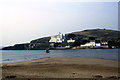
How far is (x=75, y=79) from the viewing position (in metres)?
12.9

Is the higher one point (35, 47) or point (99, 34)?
point (99, 34)

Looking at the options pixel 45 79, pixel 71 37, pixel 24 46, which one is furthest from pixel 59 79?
pixel 71 37

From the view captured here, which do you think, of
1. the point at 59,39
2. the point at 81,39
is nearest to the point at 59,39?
the point at 59,39

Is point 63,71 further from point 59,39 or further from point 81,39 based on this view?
point 59,39

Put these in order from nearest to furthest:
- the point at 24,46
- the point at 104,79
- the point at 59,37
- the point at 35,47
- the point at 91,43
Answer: the point at 104,79
the point at 91,43
the point at 35,47
the point at 24,46
the point at 59,37

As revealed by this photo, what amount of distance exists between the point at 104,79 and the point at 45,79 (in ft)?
13.6

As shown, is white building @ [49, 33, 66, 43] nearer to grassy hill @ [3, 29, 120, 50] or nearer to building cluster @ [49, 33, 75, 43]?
building cluster @ [49, 33, 75, 43]

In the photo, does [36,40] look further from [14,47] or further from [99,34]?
[99,34]

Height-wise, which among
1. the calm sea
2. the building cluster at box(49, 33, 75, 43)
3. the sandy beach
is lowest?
the calm sea

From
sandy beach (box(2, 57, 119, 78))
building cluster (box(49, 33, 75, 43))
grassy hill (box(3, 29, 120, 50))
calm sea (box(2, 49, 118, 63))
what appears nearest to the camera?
sandy beach (box(2, 57, 119, 78))

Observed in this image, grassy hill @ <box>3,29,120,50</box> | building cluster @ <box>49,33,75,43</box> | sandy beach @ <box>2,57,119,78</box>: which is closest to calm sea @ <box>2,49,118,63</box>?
sandy beach @ <box>2,57,119,78</box>

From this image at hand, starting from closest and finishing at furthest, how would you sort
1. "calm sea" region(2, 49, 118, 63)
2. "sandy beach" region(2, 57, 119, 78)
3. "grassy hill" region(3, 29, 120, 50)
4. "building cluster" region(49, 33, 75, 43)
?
"sandy beach" region(2, 57, 119, 78), "calm sea" region(2, 49, 118, 63), "grassy hill" region(3, 29, 120, 50), "building cluster" region(49, 33, 75, 43)

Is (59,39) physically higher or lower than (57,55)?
higher

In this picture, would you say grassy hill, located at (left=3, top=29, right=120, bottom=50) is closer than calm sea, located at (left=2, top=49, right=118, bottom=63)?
No
